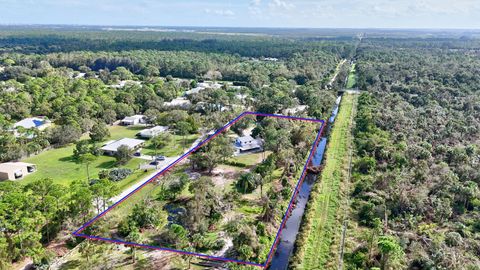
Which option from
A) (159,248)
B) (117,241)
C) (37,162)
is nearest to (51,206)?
(117,241)

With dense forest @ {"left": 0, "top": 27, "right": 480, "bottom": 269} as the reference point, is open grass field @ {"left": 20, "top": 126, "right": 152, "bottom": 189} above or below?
below

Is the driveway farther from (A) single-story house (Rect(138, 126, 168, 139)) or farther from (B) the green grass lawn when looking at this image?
(A) single-story house (Rect(138, 126, 168, 139))

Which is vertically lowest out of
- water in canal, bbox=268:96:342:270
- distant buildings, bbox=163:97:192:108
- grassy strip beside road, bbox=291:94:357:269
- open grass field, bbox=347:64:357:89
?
water in canal, bbox=268:96:342:270

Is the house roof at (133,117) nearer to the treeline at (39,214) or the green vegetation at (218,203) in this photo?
the green vegetation at (218,203)

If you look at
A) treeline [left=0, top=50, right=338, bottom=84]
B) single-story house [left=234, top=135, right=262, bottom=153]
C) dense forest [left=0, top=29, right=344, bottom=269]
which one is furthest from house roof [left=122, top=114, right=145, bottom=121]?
treeline [left=0, top=50, right=338, bottom=84]

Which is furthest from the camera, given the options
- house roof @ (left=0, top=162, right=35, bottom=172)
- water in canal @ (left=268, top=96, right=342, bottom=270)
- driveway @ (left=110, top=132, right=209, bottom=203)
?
house roof @ (left=0, top=162, right=35, bottom=172)

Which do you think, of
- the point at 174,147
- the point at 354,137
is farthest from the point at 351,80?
the point at 174,147

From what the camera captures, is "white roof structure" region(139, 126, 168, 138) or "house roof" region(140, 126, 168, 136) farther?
"house roof" region(140, 126, 168, 136)
